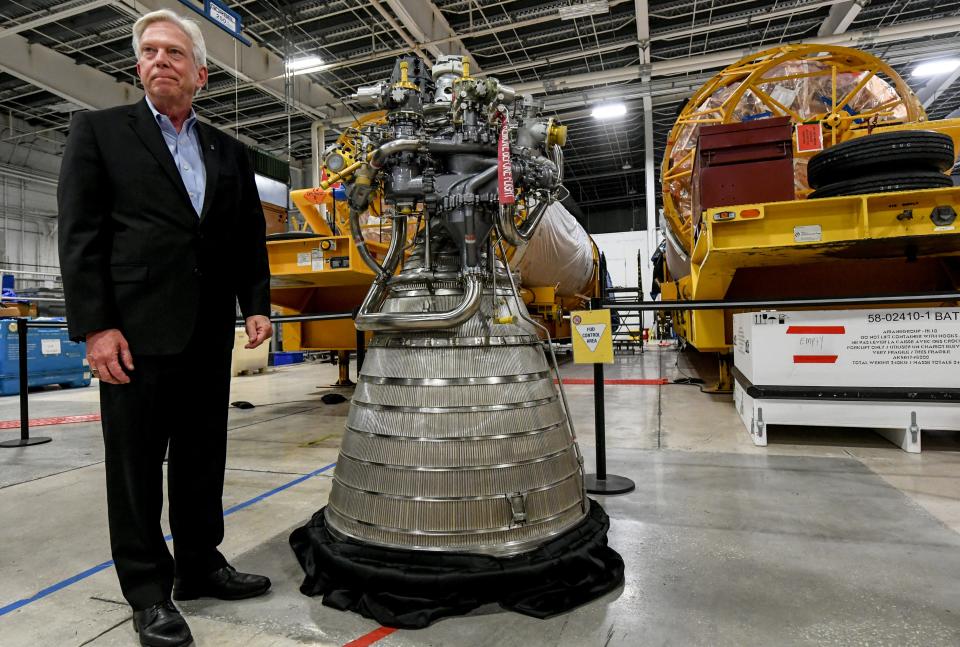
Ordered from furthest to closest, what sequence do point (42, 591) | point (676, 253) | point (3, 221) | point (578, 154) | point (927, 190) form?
1. point (578, 154)
2. point (3, 221)
3. point (676, 253)
4. point (927, 190)
5. point (42, 591)

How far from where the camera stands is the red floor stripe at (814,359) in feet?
11.8

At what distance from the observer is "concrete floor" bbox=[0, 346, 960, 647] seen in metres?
1.52

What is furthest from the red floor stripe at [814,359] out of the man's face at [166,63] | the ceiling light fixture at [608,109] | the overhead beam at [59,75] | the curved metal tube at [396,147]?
the overhead beam at [59,75]

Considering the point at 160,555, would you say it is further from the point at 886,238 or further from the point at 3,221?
the point at 3,221

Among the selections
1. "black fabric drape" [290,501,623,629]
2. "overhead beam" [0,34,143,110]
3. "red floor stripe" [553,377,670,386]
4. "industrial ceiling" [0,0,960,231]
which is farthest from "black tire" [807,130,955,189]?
"overhead beam" [0,34,143,110]

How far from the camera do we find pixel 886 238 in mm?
3598

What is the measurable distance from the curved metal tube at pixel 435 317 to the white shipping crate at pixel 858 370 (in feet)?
9.22

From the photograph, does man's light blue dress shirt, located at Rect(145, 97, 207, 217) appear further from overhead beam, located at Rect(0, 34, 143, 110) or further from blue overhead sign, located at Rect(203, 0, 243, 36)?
overhead beam, located at Rect(0, 34, 143, 110)

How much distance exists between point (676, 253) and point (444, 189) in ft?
19.9

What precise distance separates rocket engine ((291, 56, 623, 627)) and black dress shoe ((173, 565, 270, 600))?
183 mm

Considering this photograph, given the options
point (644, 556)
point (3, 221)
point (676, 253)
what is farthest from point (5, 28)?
point (644, 556)

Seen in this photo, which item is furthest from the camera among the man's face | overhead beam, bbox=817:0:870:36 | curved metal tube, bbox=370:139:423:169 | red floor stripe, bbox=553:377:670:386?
overhead beam, bbox=817:0:870:36

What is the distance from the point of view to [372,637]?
1.49m

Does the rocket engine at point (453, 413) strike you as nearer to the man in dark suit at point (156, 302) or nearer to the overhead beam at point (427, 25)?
the man in dark suit at point (156, 302)
